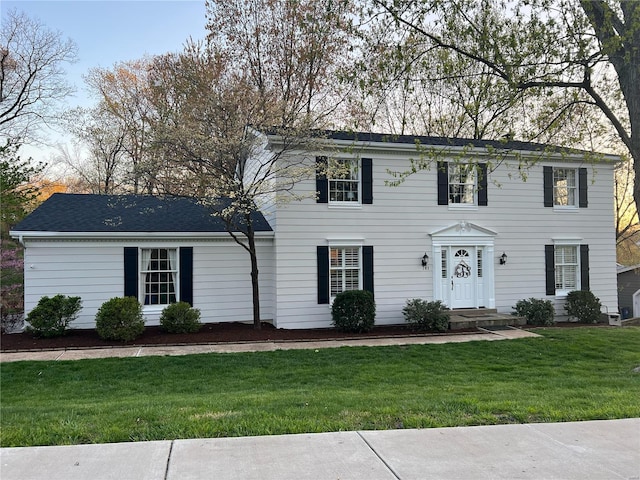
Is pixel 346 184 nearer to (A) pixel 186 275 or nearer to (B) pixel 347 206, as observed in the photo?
(B) pixel 347 206

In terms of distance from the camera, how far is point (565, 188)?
15938mm

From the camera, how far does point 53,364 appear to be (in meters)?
8.87

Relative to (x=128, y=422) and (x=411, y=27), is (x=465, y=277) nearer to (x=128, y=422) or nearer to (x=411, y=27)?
(x=411, y=27)

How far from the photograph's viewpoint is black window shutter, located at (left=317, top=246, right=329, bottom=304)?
13.5 metres

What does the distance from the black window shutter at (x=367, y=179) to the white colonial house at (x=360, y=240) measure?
0.04 metres

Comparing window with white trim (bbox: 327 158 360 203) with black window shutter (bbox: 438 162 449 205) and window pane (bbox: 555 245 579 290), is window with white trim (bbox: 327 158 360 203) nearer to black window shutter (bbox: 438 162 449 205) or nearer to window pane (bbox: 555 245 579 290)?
black window shutter (bbox: 438 162 449 205)

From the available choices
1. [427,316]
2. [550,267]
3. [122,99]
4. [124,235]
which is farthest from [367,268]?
[122,99]

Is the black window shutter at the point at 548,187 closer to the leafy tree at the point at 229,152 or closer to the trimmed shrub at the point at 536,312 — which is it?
the trimmed shrub at the point at 536,312

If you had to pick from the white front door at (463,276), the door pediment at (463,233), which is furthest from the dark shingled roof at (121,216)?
the white front door at (463,276)

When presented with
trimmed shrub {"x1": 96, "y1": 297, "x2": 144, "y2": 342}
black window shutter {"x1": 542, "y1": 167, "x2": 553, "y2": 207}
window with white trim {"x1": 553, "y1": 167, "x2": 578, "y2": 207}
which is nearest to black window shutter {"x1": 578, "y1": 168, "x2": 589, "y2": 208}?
window with white trim {"x1": 553, "y1": 167, "x2": 578, "y2": 207}

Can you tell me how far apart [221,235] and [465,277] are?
7.47 metres

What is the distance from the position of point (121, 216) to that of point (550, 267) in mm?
13178

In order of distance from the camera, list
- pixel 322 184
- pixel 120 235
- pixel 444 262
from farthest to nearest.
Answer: pixel 444 262 < pixel 322 184 < pixel 120 235

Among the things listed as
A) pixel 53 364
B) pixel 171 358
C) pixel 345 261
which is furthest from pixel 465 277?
pixel 53 364
